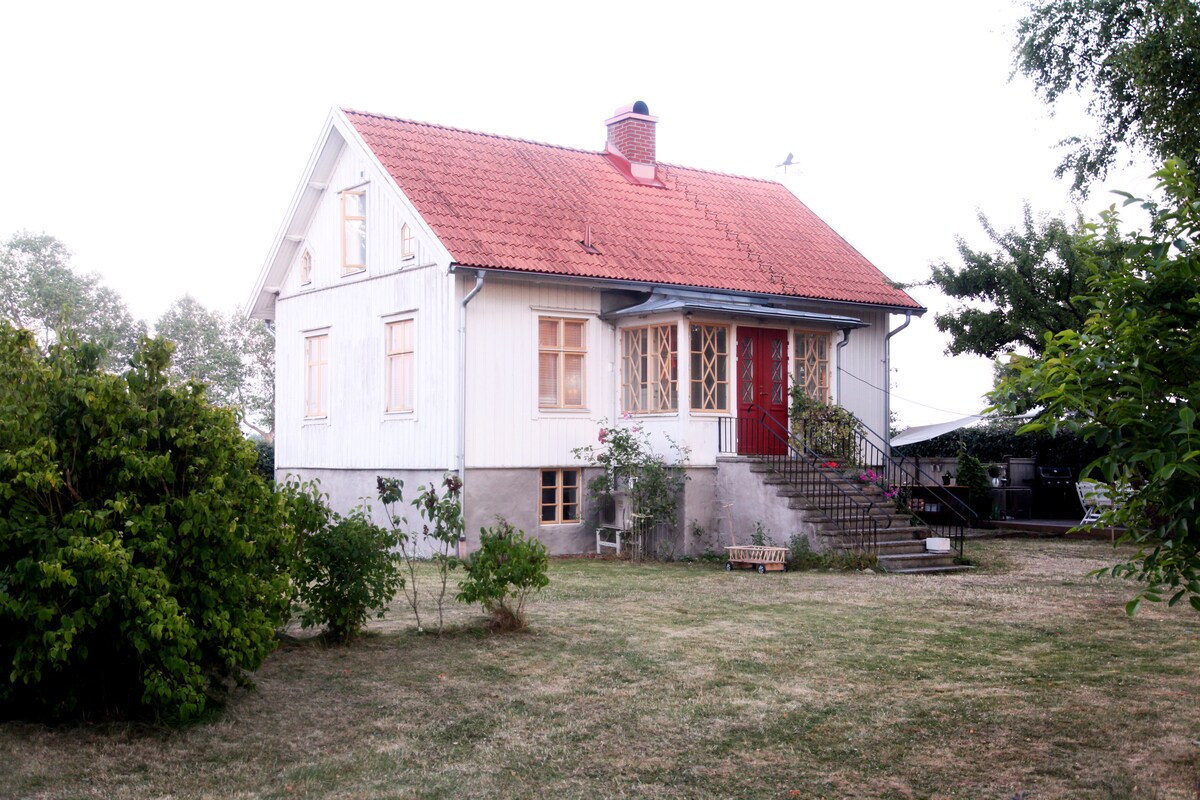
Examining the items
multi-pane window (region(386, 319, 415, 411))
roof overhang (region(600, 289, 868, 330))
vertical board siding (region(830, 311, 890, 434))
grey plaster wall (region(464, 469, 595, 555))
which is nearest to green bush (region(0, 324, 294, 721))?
grey plaster wall (region(464, 469, 595, 555))

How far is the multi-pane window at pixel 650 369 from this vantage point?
1798cm

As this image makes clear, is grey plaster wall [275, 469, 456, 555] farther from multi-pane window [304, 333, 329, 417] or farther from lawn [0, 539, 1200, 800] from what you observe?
lawn [0, 539, 1200, 800]

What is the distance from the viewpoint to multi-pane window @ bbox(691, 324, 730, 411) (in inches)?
711

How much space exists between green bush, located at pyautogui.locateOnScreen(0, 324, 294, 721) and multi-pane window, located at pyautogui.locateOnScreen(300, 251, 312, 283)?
14.9 m

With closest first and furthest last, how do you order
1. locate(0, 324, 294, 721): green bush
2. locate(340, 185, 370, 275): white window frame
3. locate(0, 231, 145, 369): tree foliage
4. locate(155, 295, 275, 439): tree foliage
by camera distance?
locate(0, 324, 294, 721): green bush
locate(340, 185, 370, 275): white window frame
locate(0, 231, 145, 369): tree foliage
locate(155, 295, 275, 439): tree foliage

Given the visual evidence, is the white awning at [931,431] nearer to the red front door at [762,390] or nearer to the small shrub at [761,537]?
the red front door at [762,390]

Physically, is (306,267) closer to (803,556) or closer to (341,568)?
(803,556)

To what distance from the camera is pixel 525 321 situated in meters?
18.2

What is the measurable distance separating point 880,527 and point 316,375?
10.5 meters

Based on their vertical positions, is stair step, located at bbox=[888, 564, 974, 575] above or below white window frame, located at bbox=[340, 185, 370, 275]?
below

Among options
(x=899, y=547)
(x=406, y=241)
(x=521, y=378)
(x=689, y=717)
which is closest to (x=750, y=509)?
(x=899, y=547)

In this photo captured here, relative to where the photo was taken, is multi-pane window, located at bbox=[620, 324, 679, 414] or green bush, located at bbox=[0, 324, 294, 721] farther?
multi-pane window, located at bbox=[620, 324, 679, 414]

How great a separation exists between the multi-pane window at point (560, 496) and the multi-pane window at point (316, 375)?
4.78m

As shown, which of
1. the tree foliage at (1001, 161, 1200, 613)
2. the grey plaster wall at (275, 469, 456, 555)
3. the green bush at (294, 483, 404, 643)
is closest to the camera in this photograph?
the tree foliage at (1001, 161, 1200, 613)
